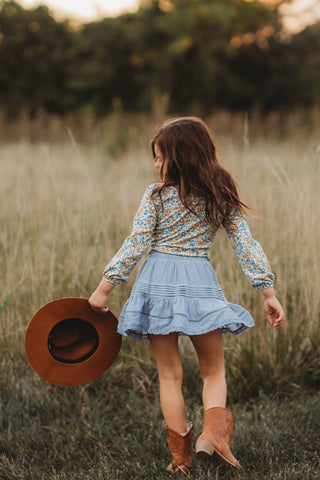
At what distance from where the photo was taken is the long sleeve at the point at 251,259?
2.15 m

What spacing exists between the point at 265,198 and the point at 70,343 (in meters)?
1.88

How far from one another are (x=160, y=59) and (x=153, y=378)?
16.9 meters

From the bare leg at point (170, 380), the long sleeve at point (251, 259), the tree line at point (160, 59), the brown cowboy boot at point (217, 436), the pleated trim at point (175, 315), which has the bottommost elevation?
the brown cowboy boot at point (217, 436)

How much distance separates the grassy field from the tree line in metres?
15.2

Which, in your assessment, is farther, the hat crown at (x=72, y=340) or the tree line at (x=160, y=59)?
the tree line at (x=160, y=59)

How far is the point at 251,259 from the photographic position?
2158mm

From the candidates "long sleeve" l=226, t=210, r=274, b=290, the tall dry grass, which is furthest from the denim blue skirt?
the tall dry grass

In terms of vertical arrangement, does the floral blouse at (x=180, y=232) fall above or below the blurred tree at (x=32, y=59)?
below

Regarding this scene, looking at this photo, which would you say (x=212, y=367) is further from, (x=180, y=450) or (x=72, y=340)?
(x=72, y=340)

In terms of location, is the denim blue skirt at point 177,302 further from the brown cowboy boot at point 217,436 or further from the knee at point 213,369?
the brown cowboy boot at point 217,436

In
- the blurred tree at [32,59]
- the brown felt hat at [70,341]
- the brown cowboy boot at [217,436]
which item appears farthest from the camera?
the blurred tree at [32,59]

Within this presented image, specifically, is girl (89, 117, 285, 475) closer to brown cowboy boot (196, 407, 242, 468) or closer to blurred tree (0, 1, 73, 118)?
brown cowboy boot (196, 407, 242, 468)

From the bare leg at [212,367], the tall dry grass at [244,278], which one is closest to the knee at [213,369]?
the bare leg at [212,367]

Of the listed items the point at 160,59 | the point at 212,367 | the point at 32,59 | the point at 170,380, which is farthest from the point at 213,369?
the point at 32,59
